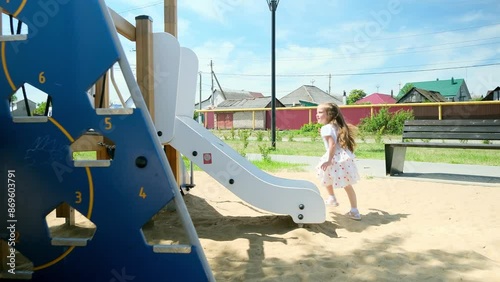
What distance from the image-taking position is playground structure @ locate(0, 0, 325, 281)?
62.2 inches

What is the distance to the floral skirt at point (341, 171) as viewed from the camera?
3066 mm

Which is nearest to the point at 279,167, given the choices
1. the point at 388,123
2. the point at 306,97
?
the point at 388,123

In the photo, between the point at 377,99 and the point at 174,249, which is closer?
the point at 174,249

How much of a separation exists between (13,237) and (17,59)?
77 cm

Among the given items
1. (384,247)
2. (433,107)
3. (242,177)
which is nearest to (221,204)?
(242,177)

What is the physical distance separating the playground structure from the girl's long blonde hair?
190 cm

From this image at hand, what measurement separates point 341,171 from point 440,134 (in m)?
2.91

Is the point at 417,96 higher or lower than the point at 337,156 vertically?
higher

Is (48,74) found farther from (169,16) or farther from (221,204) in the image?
(221,204)

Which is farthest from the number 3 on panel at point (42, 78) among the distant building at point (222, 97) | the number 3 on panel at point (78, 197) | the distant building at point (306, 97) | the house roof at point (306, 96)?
the house roof at point (306, 96)

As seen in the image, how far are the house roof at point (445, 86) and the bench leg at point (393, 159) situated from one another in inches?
1548

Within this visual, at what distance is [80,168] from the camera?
161cm

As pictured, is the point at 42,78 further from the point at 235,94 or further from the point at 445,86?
the point at 445,86

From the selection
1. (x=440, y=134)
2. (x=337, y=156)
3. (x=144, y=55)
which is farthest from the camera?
(x=440, y=134)
